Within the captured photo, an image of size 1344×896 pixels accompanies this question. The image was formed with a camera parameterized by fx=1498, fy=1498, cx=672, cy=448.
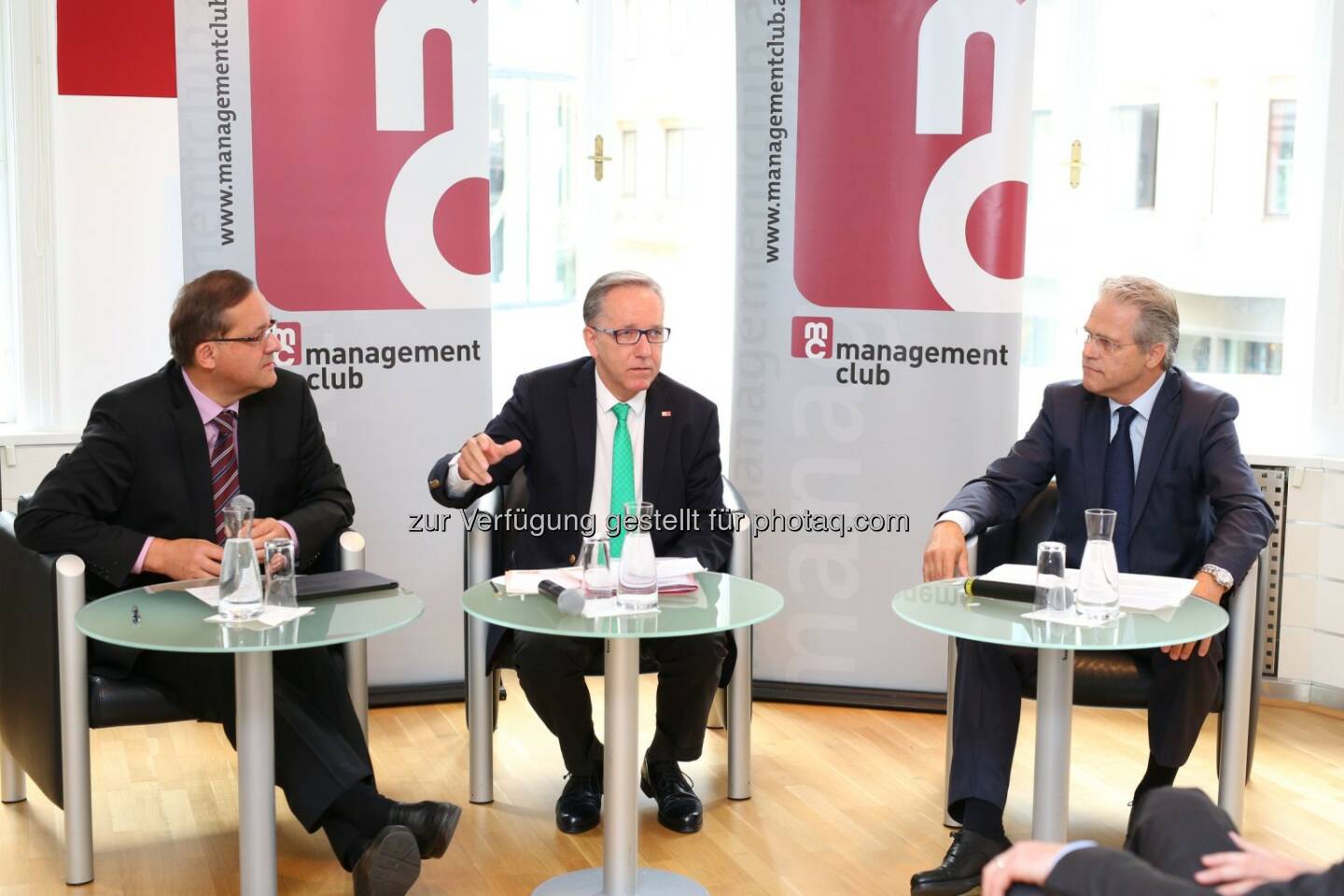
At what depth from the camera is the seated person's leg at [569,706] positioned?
3.51m

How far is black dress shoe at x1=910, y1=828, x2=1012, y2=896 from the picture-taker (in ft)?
10.5

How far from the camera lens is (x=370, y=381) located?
14.5 feet

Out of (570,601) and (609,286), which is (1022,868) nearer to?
(570,601)

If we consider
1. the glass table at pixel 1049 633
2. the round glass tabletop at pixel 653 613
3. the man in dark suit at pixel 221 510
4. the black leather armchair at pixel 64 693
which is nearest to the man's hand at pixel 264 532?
the man in dark suit at pixel 221 510

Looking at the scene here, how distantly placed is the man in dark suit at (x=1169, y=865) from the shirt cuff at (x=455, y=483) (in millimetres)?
1882

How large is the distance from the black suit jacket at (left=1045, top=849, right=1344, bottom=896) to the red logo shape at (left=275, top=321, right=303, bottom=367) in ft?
9.60

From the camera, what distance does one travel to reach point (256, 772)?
2957 millimetres

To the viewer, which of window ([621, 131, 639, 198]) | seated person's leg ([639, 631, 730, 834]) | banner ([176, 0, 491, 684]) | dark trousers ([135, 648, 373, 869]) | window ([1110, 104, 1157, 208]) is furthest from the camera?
window ([621, 131, 639, 198])

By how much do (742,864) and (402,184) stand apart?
2174mm

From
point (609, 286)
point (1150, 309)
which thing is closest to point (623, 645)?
point (609, 286)

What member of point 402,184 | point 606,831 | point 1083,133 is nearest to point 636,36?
point 402,184

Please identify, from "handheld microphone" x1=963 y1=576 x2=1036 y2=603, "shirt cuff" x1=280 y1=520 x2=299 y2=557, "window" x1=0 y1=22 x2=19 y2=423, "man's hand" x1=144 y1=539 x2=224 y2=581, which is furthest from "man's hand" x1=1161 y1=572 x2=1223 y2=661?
"window" x1=0 y1=22 x2=19 y2=423

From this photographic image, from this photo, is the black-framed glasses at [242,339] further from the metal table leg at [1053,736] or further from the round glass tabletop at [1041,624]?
the metal table leg at [1053,736]

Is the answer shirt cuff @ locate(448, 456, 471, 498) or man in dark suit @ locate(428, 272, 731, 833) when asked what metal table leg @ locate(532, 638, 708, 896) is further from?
shirt cuff @ locate(448, 456, 471, 498)
